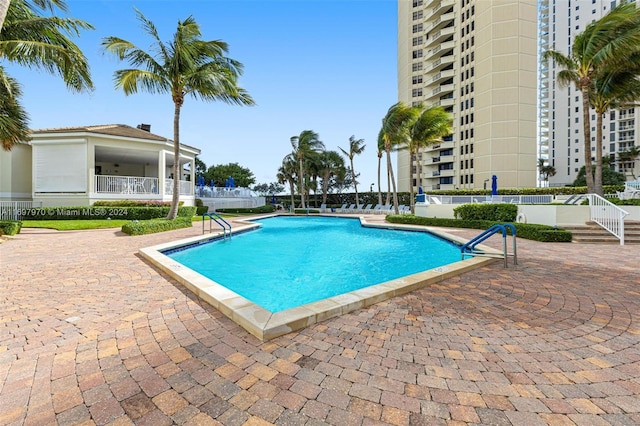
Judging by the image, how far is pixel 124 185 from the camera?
18406mm

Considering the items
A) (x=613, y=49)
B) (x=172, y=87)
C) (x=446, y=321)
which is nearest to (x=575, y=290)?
(x=446, y=321)

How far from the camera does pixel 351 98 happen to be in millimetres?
21000

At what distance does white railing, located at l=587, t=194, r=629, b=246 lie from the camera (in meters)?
9.53

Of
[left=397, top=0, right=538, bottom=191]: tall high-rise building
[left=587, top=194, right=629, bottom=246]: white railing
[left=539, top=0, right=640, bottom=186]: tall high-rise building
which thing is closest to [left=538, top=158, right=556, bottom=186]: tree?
[left=539, top=0, right=640, bottom=186]: tall high-rise building

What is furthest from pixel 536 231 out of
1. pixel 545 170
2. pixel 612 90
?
pixel 545 170

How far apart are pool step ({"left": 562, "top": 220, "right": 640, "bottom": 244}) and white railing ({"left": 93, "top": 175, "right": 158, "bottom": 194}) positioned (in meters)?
22.8

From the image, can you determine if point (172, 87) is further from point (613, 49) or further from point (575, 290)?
point (613, 49)

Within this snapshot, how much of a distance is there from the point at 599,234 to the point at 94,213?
2401 cm

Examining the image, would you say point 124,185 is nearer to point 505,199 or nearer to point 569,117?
point 505,199

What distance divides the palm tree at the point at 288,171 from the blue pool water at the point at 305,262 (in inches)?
1007

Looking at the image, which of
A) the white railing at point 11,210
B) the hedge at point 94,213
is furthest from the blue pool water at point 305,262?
the white railing at point 11,210

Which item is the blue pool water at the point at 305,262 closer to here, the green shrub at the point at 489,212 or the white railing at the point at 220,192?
the green shrub at the point at 489,212

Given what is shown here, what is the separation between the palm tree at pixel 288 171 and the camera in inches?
1517

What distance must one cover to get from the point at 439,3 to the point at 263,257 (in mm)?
51418
